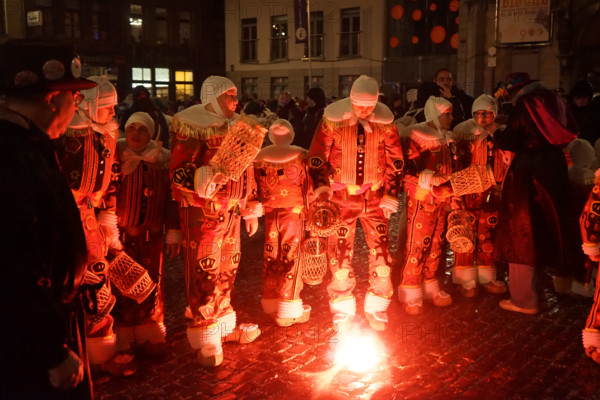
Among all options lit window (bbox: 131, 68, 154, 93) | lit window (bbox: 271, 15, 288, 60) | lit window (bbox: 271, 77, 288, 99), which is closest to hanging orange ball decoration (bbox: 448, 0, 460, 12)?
lit window (bbox: 271, 15, 288, 60)

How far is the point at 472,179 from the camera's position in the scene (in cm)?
527

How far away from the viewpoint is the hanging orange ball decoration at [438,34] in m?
24.2

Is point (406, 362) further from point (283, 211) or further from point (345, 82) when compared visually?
point (345, 82)

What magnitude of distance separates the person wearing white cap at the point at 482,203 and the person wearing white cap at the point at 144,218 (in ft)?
9.64

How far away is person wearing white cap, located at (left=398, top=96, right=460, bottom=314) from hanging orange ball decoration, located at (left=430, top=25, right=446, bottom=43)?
1977 centimetres

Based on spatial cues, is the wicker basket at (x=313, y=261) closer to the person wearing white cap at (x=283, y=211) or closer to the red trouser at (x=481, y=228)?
the person wearing white cap at (x=283, y=211)

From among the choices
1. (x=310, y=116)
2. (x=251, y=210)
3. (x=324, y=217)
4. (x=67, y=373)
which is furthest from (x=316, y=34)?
(x=67, y=373)

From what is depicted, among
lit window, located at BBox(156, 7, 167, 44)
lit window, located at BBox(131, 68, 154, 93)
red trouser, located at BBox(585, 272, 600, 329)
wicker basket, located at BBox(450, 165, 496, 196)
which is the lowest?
red trouser, located at BBox(585, 272, 600, 329)

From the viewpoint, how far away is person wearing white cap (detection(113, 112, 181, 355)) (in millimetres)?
4648

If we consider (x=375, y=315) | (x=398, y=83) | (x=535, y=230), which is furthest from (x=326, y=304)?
(x=398, y=83)

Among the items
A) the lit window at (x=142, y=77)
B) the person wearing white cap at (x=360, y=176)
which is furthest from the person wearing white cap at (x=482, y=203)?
the lit window at (x=142, y=77)

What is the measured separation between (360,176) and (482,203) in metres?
1.87

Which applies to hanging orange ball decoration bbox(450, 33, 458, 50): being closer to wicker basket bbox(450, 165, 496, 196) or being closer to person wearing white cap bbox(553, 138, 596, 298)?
person wearing white cap bbox(553, 138, 596, 298)

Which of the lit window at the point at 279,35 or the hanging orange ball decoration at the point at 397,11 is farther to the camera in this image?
the lit window at the point at 279,35
